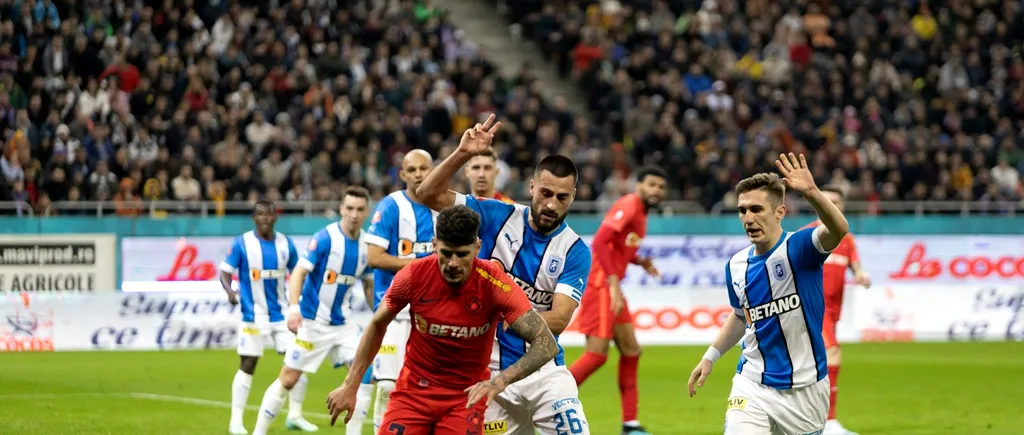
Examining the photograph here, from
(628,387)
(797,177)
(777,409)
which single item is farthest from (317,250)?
(797,177)

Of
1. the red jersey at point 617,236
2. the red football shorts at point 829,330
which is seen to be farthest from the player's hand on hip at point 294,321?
the red football shorts at point 829,330

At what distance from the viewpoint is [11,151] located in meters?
23.4

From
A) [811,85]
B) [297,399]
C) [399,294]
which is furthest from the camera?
[811,85]

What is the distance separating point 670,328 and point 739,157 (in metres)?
6.38

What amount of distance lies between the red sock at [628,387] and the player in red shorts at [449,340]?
5812 mm

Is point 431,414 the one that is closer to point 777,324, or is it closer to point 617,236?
point 777,324

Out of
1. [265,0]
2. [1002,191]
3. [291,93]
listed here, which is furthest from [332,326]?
[1002,191]

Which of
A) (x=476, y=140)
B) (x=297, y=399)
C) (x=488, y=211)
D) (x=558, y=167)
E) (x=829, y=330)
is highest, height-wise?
(x=476, y=140)

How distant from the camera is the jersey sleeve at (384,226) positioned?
9898mm

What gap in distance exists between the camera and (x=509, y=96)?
99.4ft

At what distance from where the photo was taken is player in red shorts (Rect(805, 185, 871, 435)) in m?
12.6

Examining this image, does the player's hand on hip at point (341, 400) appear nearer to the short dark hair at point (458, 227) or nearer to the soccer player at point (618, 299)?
the short dark hair at point (458, 227)

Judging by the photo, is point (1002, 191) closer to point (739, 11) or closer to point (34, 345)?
point (739, 11)

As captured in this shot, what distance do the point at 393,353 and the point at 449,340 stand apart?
3.10 meters
